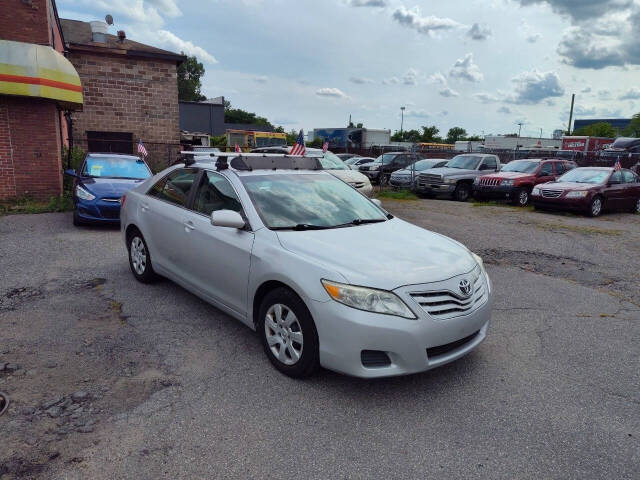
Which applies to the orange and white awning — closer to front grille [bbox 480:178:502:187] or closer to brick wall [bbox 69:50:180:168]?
brick wall [bbox 69:50:180:168]

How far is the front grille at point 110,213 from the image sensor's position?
9.02m

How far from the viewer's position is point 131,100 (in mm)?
16922

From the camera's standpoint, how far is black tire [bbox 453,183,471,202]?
17.0 meters

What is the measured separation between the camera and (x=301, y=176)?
4691mm

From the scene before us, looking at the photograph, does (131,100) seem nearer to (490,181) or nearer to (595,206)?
(490,181)

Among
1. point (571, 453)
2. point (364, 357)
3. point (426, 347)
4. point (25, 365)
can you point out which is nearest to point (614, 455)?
point (571, 453)

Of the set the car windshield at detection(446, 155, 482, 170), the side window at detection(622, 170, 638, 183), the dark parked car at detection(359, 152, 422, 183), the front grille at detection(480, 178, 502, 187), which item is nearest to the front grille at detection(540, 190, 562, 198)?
the front grille at detection(480, 178, 502, 187)

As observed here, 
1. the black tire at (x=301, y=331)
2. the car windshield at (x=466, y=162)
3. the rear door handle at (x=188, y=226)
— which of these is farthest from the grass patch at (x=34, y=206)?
the car windshield at (x=466, y=162)

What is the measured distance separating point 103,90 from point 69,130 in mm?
1889

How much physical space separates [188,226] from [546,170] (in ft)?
50.1

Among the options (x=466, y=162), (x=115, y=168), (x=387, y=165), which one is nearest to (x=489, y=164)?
(x=466, y=162)

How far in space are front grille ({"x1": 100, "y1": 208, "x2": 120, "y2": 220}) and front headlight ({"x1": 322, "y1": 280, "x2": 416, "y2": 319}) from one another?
7.30 meters

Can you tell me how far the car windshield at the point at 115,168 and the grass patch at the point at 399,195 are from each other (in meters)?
9.80

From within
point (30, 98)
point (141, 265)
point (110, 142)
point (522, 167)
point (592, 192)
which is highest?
point (30, 98)
